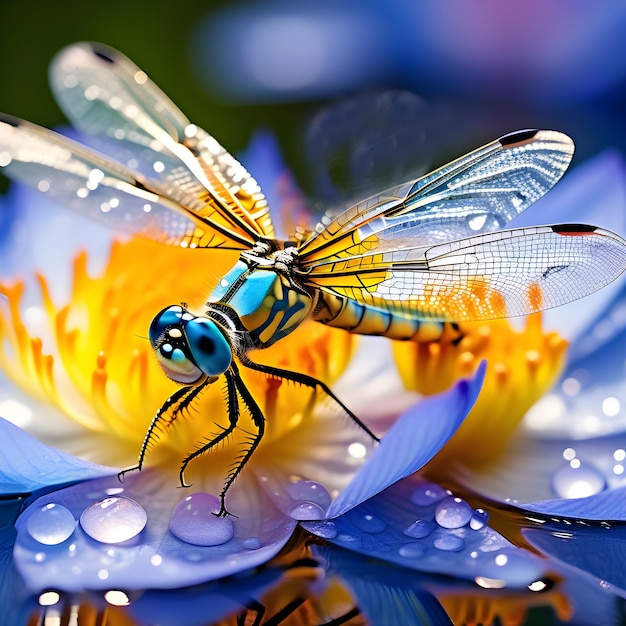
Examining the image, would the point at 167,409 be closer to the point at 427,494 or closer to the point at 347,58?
the point at 427,494

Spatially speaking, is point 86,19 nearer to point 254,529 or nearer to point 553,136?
point 553,136

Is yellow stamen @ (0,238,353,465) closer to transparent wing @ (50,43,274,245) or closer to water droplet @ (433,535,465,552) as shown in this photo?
transparent wing @ (50,43,274,245)

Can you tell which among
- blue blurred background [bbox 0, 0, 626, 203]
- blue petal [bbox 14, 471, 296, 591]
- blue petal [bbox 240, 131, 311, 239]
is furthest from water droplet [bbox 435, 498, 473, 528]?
blue blurred background [bbox 0, 0, 626, 203]

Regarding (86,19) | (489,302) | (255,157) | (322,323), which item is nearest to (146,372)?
(322,323)

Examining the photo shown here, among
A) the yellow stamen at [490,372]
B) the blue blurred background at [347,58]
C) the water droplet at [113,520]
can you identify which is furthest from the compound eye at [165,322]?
the blue blurred background at [347,58]

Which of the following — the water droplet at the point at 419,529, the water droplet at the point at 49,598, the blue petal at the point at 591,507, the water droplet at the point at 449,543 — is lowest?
the water droplet at the point at 49,598

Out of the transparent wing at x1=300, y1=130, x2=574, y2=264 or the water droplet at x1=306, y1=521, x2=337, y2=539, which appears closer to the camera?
the water droplet at x1=306, y1=521, x2=337, y2=539

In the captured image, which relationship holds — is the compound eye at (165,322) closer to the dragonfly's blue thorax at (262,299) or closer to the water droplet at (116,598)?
the dragonfly's blue thorax at (262,299)
